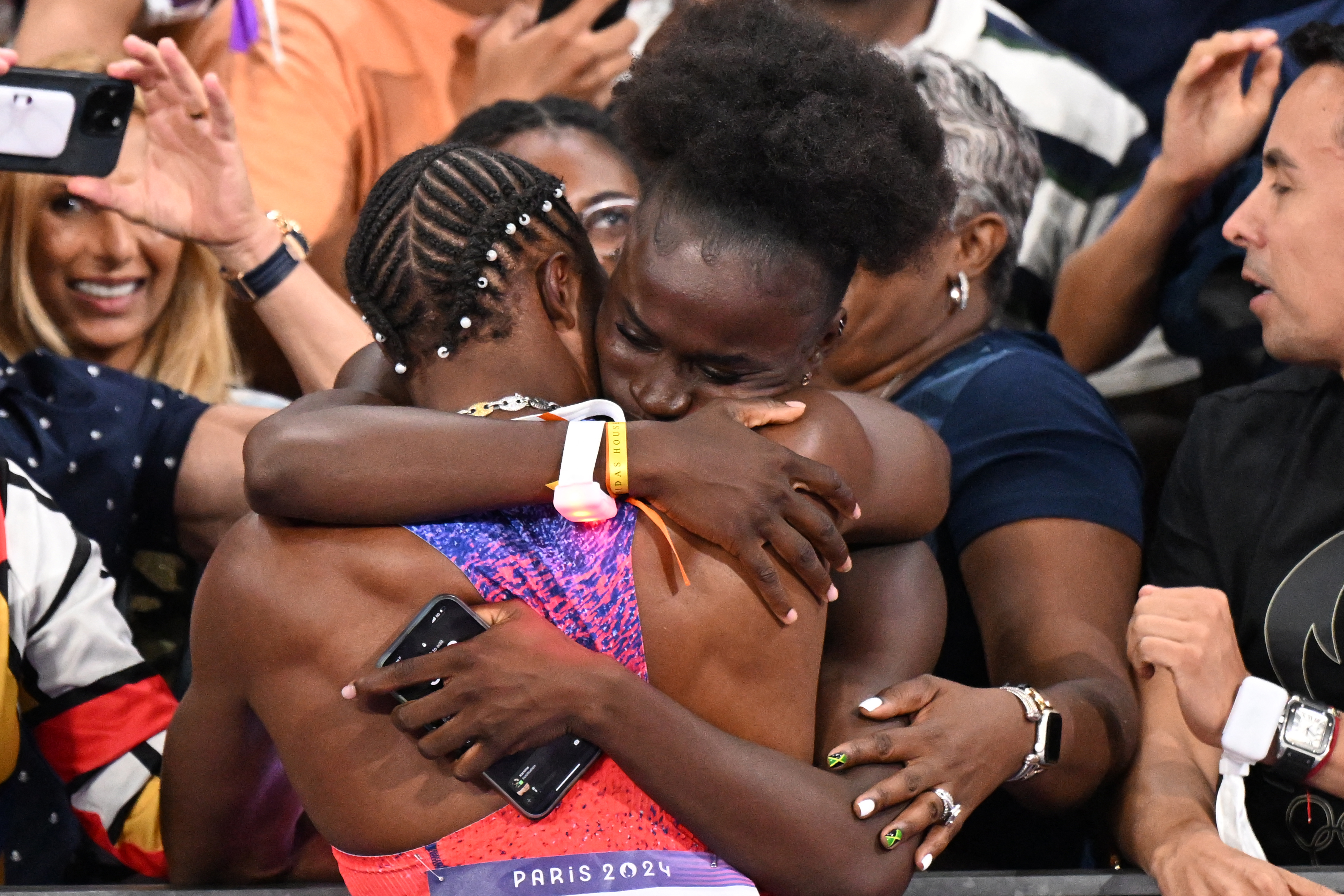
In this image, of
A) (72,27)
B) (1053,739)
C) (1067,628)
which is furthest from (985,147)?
(72,27)

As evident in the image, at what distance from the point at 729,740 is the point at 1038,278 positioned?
1.95m

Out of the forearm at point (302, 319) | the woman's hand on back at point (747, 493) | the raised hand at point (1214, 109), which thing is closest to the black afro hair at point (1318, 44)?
the raised hand at point (1214, 109)

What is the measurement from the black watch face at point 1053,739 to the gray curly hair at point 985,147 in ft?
3.18

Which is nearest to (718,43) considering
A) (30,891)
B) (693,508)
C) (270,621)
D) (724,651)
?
(693,508)

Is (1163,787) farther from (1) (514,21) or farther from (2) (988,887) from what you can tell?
(1) (514,21)

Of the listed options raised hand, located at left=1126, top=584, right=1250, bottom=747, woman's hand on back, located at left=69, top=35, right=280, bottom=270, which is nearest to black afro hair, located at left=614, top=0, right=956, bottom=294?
raised hand, located at left=1126, top=584, right=1250, bottom=747

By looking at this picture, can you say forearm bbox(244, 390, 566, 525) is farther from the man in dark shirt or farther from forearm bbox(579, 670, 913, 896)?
the man in dark shirt

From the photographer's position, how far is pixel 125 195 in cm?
249

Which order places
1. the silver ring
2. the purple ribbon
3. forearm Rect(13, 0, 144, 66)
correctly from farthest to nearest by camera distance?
1. the purple ribbon
2. forearm Rect(13, 0, 144, 66)
3. the silver ring

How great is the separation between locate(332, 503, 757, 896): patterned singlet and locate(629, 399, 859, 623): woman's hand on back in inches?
2.4

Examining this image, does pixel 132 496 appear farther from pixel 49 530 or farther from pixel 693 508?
pixel 693 508

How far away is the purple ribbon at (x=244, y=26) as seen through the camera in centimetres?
299

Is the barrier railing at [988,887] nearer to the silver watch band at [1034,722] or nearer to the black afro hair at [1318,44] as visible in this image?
the silver watch band at [1034,722]

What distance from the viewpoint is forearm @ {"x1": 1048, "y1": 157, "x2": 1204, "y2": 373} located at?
269 cm
